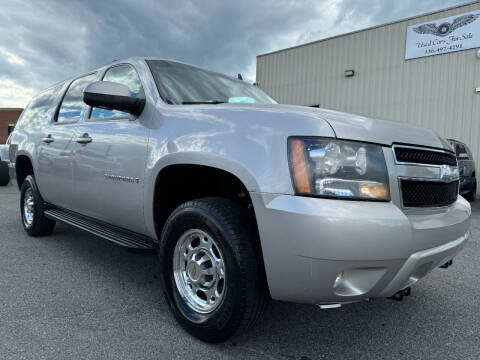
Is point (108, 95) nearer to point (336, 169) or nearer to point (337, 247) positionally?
point (336, 169)

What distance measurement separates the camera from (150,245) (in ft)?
8.41

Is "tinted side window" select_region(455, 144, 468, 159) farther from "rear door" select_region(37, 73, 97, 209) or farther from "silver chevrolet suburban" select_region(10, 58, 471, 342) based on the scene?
"rear door" select_region(37, 73, 97, 209)

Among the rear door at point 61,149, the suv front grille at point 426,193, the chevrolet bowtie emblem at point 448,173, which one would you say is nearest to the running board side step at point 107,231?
the rear door at point 61,149

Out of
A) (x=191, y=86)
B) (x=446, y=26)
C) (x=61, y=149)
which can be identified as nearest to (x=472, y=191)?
(x=446, y=26)

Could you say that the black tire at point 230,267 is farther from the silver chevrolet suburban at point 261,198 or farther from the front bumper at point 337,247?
the front bumper at point 337,247

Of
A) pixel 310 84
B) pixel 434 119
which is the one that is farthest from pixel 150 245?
pixel 310 84

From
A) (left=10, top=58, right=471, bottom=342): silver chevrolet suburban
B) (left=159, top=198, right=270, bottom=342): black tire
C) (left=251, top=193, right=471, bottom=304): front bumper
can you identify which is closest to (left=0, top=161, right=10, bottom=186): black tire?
(left=10, top=58, right=471, bottom=342): silver chevrolet suburban

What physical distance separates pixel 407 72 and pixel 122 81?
11.6 meters

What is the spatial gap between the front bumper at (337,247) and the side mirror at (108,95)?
1.26 meters

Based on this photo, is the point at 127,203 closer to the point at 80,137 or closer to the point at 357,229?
the point at 80,137

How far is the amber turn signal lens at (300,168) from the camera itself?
170cm

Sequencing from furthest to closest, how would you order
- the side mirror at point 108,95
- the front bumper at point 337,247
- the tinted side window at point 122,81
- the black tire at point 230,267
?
the tinted side window at point 122,81, the side mirror at point 108,95, the black tire at point 230,267, the front bumper at point 337,247

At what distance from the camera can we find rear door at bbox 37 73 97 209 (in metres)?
3.42

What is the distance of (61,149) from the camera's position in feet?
11.5
